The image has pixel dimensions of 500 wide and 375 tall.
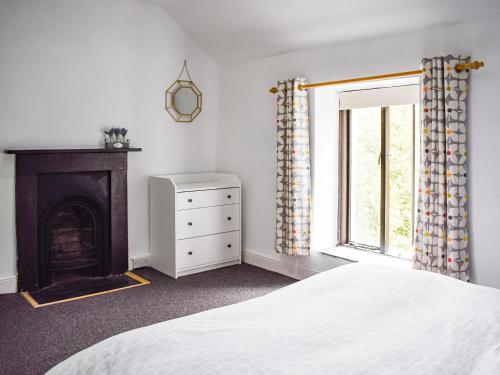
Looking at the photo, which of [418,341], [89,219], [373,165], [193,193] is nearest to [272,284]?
[193,193]

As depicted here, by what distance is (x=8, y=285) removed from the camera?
3801mm

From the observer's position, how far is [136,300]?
3.70 metres

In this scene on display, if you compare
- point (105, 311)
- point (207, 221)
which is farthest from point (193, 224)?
point (105, 311)

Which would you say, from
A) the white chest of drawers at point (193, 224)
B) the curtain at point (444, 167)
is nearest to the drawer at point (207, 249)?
the white chest of drawers at point (193, 224)

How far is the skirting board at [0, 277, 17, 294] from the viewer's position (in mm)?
3773

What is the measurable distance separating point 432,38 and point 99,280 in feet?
10.8

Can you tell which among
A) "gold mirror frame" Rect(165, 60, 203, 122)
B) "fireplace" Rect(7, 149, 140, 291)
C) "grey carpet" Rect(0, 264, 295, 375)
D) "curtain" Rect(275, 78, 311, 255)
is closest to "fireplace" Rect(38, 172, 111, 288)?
"fireplace" Rect(7, 149, 140, 291)

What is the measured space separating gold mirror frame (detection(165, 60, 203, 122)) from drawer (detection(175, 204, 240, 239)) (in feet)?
3.26

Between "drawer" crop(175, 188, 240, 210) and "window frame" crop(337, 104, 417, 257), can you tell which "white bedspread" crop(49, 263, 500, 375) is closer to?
"window frame" crop(337, 104, 417, 257)

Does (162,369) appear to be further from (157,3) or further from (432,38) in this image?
(157,3)

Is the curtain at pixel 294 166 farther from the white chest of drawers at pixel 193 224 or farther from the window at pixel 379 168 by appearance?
the white chest of drawers at pixel 193 224

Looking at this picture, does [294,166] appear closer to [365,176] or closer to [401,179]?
[365,176]

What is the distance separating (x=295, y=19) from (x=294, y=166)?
1.19 metres

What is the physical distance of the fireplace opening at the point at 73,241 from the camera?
4012mm
